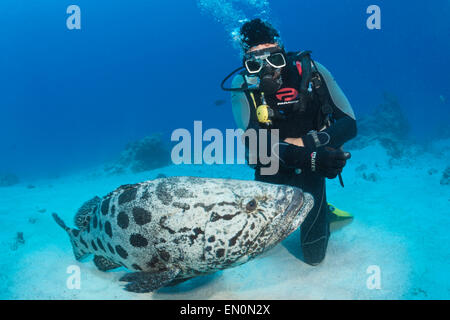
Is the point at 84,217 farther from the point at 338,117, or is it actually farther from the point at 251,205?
the point at 338,117

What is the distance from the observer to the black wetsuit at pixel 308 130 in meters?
3.68

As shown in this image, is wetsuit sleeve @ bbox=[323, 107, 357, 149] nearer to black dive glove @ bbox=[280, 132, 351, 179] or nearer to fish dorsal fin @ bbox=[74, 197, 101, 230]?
black dive glove @ bbox=[280, 132, 351, 179]

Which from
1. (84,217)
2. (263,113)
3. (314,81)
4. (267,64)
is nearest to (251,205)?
(263,113)

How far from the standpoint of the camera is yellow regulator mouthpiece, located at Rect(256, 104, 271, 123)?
12.0 feet

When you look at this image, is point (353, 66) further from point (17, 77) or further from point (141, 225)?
point (17, 77)

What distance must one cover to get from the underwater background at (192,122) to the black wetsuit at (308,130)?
14.8 inches

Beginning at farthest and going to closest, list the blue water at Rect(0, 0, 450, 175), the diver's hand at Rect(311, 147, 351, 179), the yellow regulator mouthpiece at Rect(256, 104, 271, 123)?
1. the blue water at Rect(0, 0, 450, 175)
2. the yellow regulator mouthpiece at Rect(256, 104, 271, 123)
3. the diver's hand at Rect(311, 147, 351, 179)

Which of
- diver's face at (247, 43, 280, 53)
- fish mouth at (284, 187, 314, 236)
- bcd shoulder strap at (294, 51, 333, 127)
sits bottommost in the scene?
fish mouth at (284, 187, 314, 236)

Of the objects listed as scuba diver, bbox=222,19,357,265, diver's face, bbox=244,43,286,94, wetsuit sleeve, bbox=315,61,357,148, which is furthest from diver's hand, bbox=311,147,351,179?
diver's face, bbox=244,43,286,94

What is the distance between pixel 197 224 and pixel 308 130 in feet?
8.46

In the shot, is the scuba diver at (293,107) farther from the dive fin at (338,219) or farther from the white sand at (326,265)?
the dive fin at (338,219)

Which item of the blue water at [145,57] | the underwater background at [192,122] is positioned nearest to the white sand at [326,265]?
the underwater background at [192,122]

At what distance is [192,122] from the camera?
3903 inches

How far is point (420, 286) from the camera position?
9.54 ft
